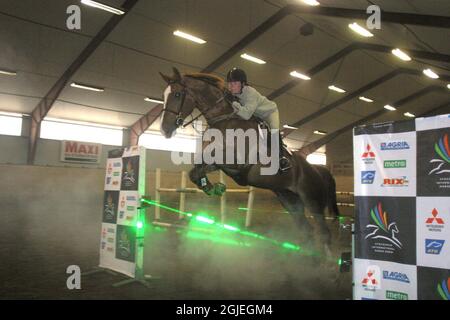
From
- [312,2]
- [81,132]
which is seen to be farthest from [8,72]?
[312,2]

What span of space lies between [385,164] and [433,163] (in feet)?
1.03

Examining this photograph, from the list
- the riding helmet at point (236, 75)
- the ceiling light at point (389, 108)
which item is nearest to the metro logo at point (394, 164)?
the riding helmet at point (236, 75)

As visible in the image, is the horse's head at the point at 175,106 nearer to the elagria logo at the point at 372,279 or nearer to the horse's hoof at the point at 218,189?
the horse's hoof at the point at 218,189

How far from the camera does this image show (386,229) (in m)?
2.66

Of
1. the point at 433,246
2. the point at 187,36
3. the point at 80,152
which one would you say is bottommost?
the point at 433,246

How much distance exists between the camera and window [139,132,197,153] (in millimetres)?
22078

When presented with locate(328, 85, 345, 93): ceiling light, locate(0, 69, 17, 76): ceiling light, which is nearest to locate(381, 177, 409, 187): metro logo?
locate(0, 69, 17, 76): ceiling light

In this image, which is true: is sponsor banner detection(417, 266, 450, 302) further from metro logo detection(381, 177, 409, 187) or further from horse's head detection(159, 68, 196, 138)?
horse's head detection(159, 68, 196, 138)

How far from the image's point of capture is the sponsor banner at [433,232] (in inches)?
93.7

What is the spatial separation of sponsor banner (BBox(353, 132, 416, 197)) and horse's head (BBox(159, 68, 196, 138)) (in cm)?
254

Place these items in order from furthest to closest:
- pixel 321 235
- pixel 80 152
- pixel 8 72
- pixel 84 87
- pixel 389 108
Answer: pixel 389 108 < pixel 80 152 < pixel 84 87 < pixel 8 72 < pixel 321 235

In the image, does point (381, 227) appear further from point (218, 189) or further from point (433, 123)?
point (218, 189)

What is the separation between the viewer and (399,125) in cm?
270

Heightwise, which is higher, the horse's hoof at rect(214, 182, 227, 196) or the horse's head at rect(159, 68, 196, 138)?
the horse's head at rect(159, 68, 196, 138)
